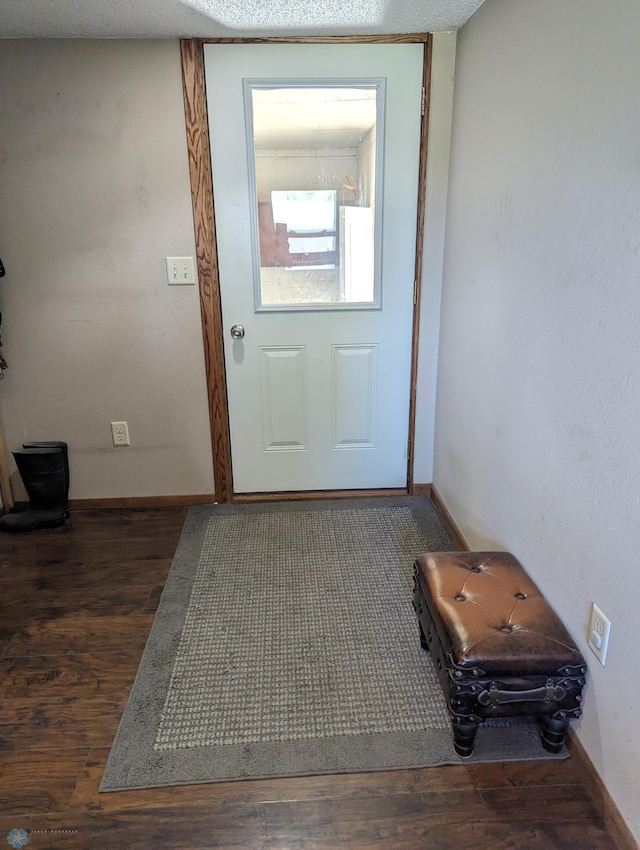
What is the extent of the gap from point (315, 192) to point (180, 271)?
0.71 metres

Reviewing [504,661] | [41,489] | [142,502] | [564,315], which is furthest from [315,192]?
[504,661]

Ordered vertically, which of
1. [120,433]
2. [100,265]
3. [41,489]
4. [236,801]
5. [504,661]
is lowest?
[236,801]

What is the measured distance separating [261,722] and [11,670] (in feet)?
2.76

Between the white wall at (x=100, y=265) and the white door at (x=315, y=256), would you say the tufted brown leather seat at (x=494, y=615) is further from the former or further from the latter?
the white wall at (x=100, y=265)

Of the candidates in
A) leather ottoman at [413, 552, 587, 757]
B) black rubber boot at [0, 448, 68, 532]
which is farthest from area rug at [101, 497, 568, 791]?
black rubber boot at [0, 448, 68, 532]

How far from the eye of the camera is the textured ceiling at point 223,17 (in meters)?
1.90

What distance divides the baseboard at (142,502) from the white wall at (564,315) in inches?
55.1

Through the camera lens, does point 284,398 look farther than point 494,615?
Yes

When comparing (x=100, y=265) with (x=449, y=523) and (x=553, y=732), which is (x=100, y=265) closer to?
(x=449, y=523)

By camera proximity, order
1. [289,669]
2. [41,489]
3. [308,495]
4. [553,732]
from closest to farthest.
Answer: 1. [553,732]
2. [289,669]
3. [41,489]
4. [308,495]

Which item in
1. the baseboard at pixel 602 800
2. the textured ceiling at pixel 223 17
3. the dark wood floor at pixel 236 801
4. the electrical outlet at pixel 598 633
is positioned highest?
the textured ceiling at pixel 223 17

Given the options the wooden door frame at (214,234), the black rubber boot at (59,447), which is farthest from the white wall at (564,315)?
the black rubber boot at (59,447)

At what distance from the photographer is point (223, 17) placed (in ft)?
6.63

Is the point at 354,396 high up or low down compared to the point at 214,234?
down
